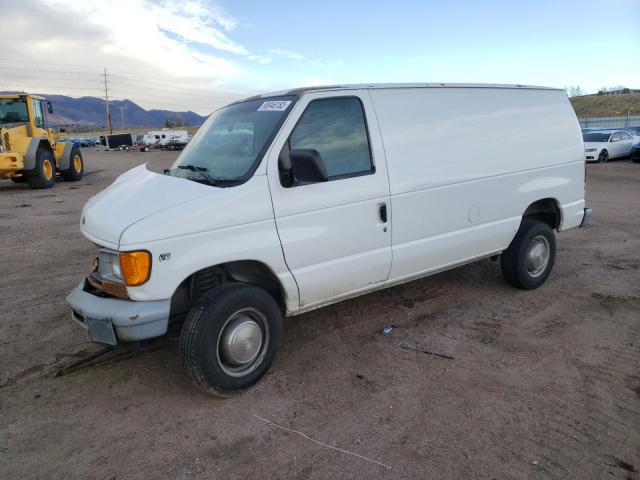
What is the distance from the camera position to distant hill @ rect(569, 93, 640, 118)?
211ft

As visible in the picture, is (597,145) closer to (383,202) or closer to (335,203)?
(383,202)

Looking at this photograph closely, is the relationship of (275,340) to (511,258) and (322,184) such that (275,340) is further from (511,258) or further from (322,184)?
(511,258)

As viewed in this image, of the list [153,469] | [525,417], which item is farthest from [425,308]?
[153,469]

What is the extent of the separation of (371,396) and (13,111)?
16900mm

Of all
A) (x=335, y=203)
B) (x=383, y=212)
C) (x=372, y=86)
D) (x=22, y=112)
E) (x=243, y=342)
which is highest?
(x=22, y=112)

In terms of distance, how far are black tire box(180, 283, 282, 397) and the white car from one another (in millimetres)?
23034

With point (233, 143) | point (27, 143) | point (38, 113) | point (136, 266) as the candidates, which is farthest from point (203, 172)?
point (38, 113)

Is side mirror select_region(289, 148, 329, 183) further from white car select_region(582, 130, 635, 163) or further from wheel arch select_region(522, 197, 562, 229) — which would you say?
white car select_region(582, 130, 635, 163)

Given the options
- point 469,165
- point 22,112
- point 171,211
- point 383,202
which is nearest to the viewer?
point 171,211

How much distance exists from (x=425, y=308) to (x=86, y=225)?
10.9 feet

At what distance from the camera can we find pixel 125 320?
327 centimetres

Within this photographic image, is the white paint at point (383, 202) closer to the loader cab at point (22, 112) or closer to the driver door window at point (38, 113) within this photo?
the loader cab at point (22, 112)

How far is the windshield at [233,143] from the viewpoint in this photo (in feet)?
12.3

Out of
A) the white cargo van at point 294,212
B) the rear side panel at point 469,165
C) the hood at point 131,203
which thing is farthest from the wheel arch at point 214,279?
the rear side panel at point 469,165
